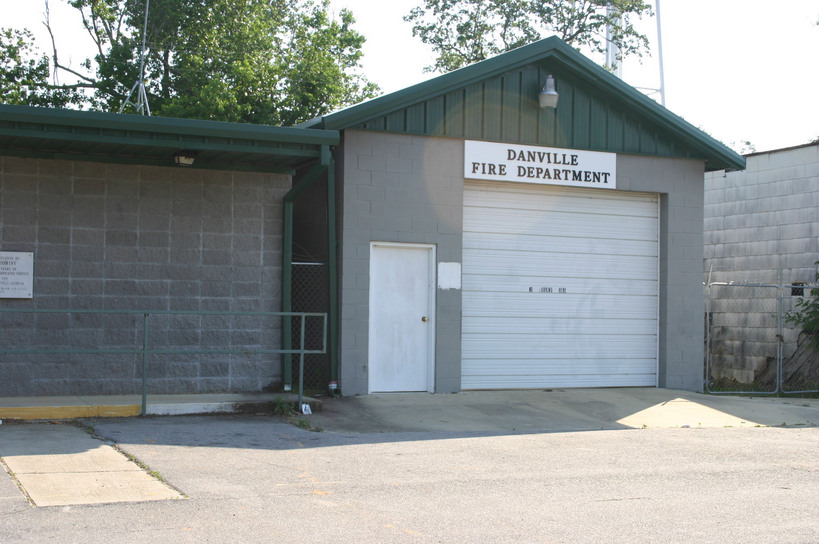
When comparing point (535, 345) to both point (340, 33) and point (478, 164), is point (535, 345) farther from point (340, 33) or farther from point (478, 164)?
point (340, 33)

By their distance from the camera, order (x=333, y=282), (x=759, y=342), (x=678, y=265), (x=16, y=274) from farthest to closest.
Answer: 1. (x=759, y=342)
2. (x=678, y=265)
3. (x=333, y=282)
4. (x=16, y=274)

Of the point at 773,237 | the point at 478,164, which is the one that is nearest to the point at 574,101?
the point at 478,164

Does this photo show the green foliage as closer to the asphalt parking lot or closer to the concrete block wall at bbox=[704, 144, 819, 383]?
the concrete block wall at bbox=[704, 144, 819, 383]

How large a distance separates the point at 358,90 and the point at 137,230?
20.4 metres

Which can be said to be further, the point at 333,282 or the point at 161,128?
the point at 333,282

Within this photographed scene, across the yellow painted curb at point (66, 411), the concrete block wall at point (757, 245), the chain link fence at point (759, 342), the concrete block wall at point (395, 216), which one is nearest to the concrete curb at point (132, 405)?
the yellow painted curb at point (66, 411)

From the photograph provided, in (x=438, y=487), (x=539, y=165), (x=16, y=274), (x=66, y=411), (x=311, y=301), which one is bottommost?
(x=438, y=487)

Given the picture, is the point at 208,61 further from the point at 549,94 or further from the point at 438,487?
the point at 438,487

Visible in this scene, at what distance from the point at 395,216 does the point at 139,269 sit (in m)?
3.83

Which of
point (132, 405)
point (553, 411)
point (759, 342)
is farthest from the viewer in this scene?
point (759, 342)

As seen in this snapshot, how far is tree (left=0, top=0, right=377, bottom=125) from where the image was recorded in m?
27.0

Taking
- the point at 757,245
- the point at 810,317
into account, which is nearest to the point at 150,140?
the point at 810,317

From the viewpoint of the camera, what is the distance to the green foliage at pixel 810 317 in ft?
56.3

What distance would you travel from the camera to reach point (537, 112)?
14.3 metres
